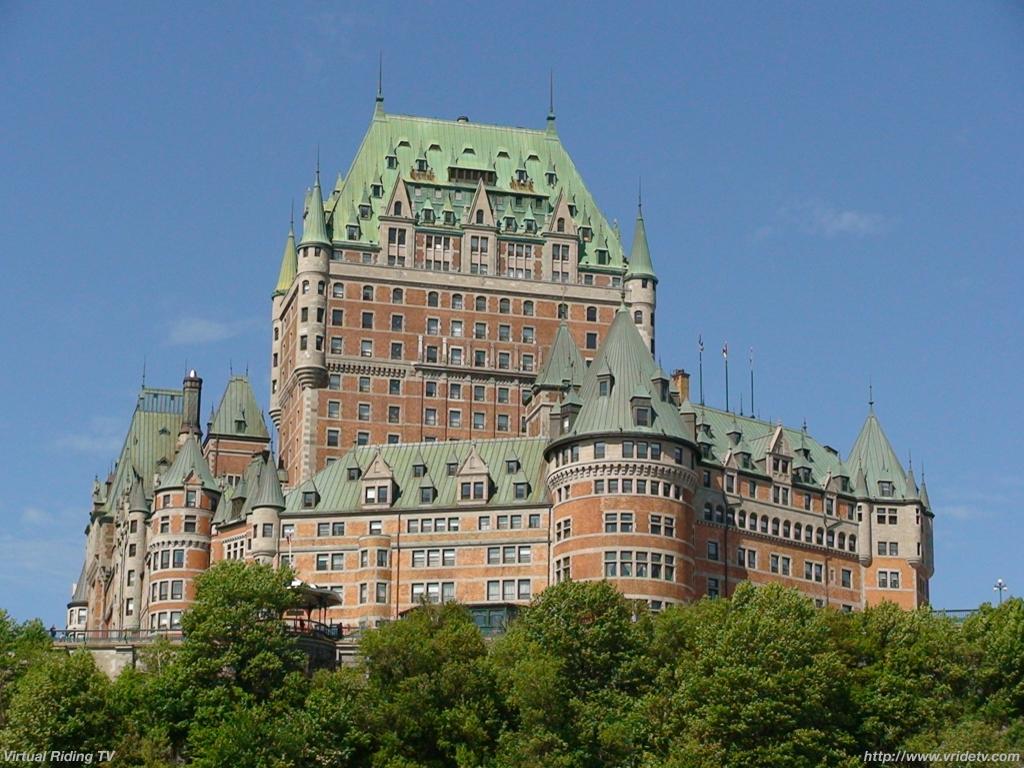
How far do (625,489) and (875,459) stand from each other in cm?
3184

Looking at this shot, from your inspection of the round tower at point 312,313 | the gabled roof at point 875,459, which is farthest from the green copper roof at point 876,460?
the round tower at point 312,313

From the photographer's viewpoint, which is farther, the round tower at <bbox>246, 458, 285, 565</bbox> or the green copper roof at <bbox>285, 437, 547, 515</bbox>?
the round tower at <bbox>246, 458, 285, 565</bbox>

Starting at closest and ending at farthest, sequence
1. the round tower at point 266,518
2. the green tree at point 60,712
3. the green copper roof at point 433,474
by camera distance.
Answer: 1. the green tree at point 60,712
2. the green copper roof at point 433,474
3. the round tower at point 266,518

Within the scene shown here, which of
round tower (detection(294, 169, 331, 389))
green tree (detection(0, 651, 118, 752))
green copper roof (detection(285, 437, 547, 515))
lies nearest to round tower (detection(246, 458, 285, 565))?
green copper roof (detection(285, 437, 547, 515))

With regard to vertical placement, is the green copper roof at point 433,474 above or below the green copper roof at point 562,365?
below

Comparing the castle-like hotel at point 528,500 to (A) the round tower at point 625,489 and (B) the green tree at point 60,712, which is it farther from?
(B) the green tree at point 60,712

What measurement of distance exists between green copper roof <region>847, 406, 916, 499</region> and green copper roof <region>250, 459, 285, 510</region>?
47117 mm

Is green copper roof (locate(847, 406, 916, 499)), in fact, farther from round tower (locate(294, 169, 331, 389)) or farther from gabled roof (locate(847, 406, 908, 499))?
round tower (locate(294, 169, 331, 389))

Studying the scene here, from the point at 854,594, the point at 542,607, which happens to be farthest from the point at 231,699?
the point at 854,594

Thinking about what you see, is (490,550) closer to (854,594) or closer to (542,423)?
(542,423)

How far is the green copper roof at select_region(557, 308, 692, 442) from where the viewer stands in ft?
543

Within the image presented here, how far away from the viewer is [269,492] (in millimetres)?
175000

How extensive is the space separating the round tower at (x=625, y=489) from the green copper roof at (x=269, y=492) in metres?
21.6

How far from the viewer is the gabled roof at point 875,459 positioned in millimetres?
185000
